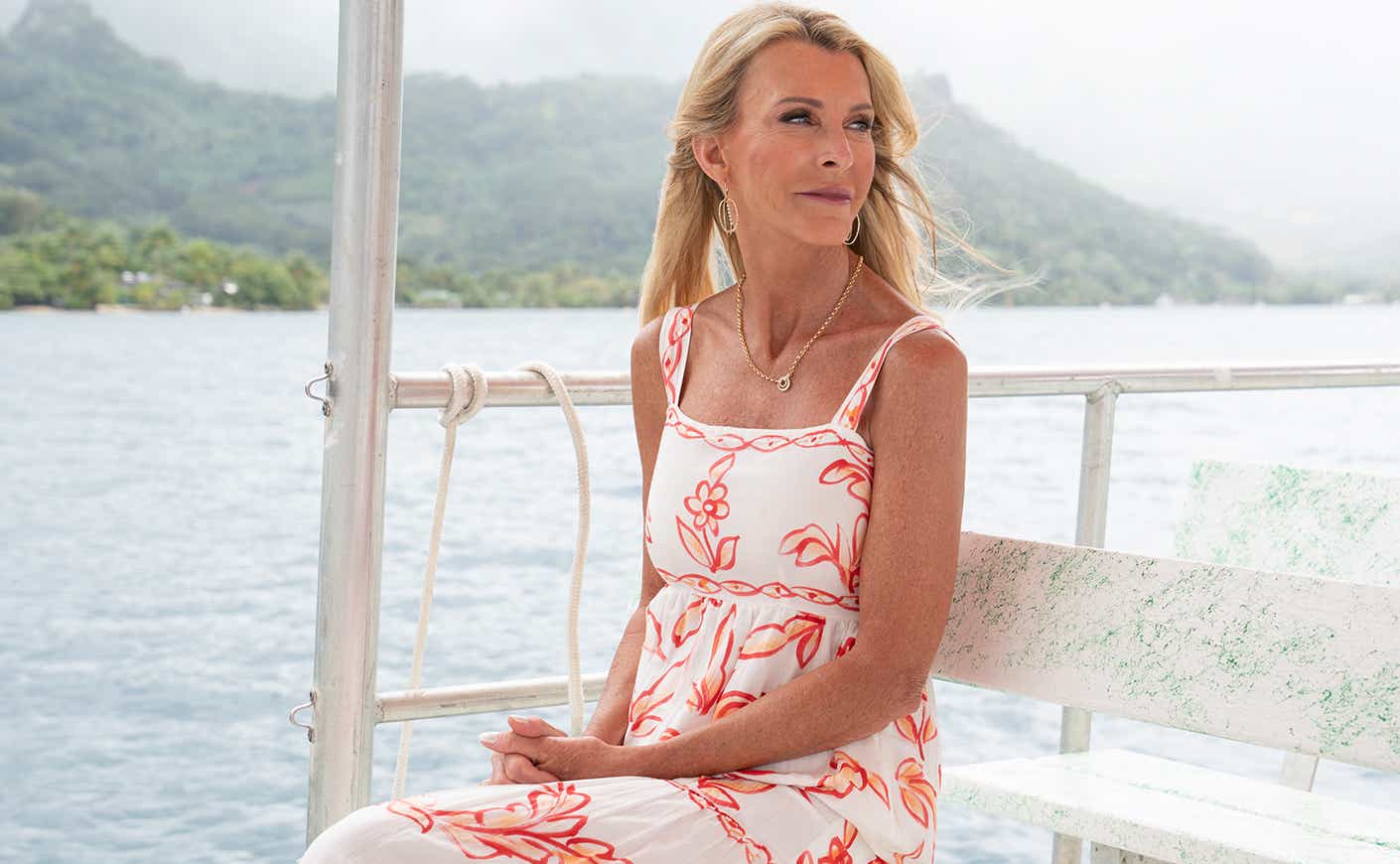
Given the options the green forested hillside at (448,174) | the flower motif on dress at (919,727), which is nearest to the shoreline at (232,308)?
the green forested hillside at (448,174)

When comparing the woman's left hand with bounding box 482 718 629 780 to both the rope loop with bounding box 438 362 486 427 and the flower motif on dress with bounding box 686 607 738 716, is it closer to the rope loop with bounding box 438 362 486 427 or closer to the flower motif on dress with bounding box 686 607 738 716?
the flower motif on dress with bounding box 686 607 738 716

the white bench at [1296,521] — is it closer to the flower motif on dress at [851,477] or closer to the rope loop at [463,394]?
the flower motif on dress at [851,477]

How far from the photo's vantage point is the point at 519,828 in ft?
4.76

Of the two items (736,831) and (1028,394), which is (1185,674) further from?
(1028,394)

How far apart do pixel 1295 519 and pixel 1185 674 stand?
36.2 inches

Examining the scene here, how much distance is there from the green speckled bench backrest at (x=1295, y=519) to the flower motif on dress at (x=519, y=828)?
138 centimetres

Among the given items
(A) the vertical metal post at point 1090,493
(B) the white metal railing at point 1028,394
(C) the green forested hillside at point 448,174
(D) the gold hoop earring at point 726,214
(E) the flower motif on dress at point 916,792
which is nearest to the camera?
(E) the flower motif on dress at point 916,792

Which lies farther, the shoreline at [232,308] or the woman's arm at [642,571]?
the shoreline at [232,308]

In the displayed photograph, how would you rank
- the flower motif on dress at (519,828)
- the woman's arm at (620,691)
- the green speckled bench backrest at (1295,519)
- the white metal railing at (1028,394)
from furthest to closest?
the green speckled bench backrest at (1295,519)
the woman's arm at (620,691)
the white metal railing at (1028,394)
the flower motif on dress at (519,828)

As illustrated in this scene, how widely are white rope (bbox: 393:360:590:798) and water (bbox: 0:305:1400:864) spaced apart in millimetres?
9659

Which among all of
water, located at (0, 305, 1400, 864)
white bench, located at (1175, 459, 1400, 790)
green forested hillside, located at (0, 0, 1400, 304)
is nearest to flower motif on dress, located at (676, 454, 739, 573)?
white bench, located at (1175, 459, 1400, 790)

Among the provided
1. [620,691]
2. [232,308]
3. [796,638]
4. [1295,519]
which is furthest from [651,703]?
[232,308]

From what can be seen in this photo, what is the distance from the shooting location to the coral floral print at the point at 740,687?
147 cm

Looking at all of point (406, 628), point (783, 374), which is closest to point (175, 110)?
point (406, 628)
